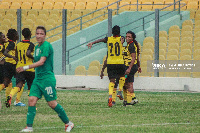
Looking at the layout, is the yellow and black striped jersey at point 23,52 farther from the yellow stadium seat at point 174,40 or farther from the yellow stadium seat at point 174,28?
the yellow stadium seat at point 174,28

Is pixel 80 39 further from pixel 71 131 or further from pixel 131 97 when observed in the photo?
pixel 71 131

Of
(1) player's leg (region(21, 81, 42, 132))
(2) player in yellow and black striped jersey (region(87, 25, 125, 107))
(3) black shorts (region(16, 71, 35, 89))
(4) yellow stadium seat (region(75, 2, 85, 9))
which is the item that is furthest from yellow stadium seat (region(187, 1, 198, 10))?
(1) player's leg (region(21, 81, 42, 132))

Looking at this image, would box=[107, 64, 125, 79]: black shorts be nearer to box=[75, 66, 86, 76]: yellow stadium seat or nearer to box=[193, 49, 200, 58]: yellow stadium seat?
box=[75, 66, 86, 76]: yellow stadium seat

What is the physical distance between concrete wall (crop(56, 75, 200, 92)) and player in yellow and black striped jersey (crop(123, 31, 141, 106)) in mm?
6001

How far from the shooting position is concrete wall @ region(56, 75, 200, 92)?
1866 centimetres

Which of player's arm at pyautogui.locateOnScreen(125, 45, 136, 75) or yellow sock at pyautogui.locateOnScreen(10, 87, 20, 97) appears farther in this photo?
player's arm at pyautogui.locateOnScreen(125, 45, 136, 75)

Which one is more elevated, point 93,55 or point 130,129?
point 93,55

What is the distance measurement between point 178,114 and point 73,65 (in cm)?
987

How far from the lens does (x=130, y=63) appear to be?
12.5 meters

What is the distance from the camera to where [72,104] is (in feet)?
42.0

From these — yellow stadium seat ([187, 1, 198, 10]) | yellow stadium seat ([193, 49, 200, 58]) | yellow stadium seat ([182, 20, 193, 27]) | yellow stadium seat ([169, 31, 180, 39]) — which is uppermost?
yellow stadium seat ([187, 1, 198, 10])

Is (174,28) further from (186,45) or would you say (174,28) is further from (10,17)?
(10,17)

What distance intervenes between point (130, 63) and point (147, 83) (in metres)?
6.82

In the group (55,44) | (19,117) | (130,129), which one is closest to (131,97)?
(19,117)
